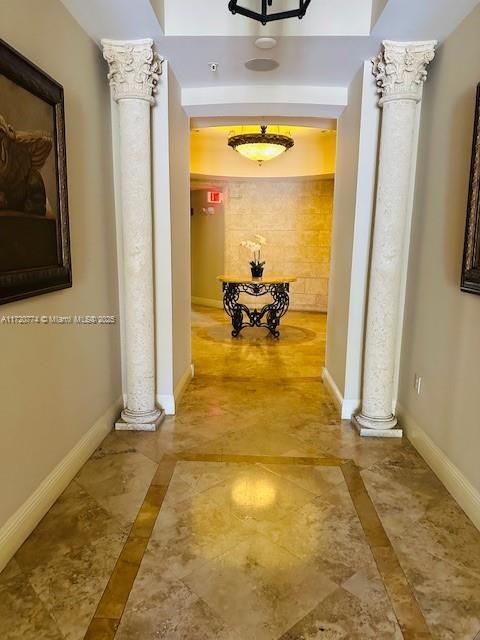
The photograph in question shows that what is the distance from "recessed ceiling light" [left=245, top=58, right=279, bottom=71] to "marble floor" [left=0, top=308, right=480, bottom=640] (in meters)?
2.67

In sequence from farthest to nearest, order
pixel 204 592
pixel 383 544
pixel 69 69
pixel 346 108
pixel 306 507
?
pixel 346 108 → pixel 69 69 → pixel 306 507 → pixel 383 544 → pixel 204 592

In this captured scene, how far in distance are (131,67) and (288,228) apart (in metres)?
6.04

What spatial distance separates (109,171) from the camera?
3.06 meters

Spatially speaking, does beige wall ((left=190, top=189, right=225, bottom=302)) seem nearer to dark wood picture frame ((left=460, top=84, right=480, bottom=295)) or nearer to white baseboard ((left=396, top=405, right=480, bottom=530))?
white baseboard ((left=396, top=405, right=480, bottom=530))

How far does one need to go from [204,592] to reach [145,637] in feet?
0.92

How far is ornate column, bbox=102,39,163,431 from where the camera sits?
2793 mm

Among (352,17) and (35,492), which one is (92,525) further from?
(352,17)

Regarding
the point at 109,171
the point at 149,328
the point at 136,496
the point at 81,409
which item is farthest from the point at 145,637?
the point at 109,171

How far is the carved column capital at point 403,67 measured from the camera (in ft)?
8.87

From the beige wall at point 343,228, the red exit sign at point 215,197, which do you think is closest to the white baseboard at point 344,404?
the beige wall at point 343,228

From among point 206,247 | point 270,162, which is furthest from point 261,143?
point 206,247

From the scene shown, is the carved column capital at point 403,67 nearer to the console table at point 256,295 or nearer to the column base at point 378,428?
the column base at point 378,428

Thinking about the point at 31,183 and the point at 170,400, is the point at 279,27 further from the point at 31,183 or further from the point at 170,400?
the point at 170,400

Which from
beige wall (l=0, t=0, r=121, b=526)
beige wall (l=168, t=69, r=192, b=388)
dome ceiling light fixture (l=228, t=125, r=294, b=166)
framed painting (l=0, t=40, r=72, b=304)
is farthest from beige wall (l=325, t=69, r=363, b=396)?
dome ceiling light fixture (l=228, t=125, r=294, b=166)
